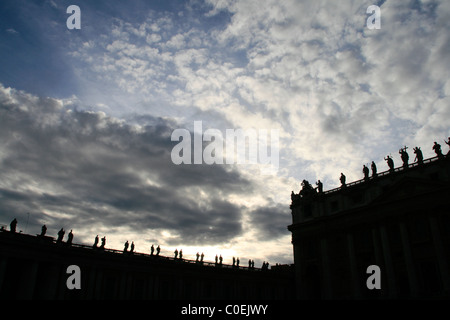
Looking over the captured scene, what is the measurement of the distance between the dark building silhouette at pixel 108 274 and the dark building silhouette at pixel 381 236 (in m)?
11.7

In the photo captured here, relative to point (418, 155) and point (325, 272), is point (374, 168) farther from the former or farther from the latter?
point (325, 272)

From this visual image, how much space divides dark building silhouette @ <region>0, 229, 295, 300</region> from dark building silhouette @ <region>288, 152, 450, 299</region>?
11.7 m

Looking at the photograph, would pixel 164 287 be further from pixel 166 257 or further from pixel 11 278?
pixel 11 278

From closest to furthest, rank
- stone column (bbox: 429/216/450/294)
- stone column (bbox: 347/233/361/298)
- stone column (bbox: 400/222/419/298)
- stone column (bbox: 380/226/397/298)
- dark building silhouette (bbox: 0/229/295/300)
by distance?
dark building silhouette (bbox: 0/229/295/300), stone column (bbox: 429/216/450/294), stone column (bbox: 400/222/419/298), stone column (bbox: 380/226/397/298), stone column (bbox: 347/233/361/298)

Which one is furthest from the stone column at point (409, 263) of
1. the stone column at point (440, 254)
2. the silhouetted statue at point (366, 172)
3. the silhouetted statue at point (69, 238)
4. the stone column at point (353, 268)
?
the silhouetted statue at point (69, 238)

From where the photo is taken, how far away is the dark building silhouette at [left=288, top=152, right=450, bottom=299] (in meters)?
37.0

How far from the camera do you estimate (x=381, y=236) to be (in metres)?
41.9

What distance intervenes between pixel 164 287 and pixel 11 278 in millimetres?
18754

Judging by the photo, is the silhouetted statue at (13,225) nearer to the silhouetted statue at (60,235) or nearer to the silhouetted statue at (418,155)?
the silhouetted statue at (60,235)

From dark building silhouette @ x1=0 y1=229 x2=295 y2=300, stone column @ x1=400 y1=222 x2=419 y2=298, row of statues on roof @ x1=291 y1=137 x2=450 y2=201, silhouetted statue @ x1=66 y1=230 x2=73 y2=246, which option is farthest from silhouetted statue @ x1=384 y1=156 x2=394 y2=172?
silhouetted statue @ x1=66 y1=230 x2=73 y2=246

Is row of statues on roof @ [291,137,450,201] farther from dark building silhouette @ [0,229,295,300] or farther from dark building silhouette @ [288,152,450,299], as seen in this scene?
dark building silhouette @ [0,229,295,300]

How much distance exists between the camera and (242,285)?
53719 mm

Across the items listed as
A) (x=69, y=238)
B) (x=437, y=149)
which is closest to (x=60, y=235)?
(x=69, y=238)

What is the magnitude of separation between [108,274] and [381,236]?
35.1 m
